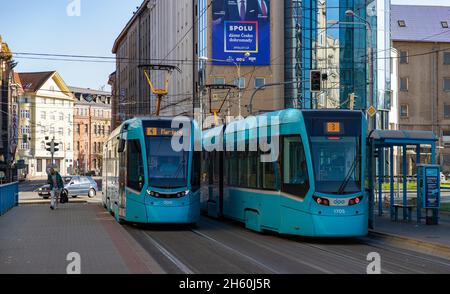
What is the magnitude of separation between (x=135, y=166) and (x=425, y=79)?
7872 centimetres

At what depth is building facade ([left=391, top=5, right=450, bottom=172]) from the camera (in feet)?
311

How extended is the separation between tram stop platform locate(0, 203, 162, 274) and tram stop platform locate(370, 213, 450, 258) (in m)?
6.43

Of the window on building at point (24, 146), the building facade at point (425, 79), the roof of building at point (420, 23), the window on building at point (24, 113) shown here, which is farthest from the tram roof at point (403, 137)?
the window on building at point (24, 113)

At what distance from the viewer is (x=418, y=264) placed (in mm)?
14922

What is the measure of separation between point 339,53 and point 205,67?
10.4 metres

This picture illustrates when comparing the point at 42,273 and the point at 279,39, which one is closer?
the point at 42,273

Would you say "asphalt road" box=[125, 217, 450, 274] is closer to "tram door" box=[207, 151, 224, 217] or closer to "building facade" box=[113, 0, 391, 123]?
"tram door" box=[207, 151, 224, 217]

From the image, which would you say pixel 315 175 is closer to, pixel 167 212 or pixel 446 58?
pixel 167 212

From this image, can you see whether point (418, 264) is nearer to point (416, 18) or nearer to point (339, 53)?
point (339, 53)

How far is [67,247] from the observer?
16891mm

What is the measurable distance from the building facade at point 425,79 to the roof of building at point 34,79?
59777 mm

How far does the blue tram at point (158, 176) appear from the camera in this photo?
70.7 feet

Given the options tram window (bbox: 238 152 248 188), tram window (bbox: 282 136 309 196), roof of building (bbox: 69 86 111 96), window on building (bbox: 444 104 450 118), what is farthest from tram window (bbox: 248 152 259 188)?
roof of building (bbox: 69 86 111 96)

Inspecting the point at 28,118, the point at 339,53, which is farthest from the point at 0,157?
the point at 28,118
